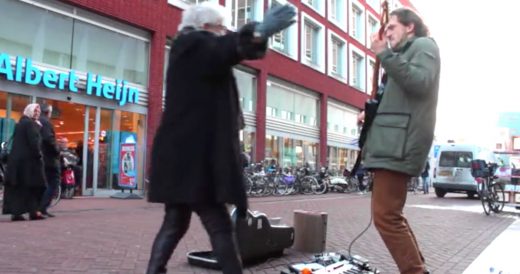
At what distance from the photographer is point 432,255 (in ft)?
20.0

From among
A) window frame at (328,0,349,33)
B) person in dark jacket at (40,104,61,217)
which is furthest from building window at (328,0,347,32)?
person in dark jacket at (40,104,61,217)

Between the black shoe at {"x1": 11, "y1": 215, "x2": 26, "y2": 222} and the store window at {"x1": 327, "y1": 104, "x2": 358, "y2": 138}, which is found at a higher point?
the store window at {"x1": 327, "y1": 104, "x2": 358, "y2": 138}

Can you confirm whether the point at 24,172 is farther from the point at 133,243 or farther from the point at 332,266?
the point at 332,266

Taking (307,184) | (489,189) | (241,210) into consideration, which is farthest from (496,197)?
(241,210)

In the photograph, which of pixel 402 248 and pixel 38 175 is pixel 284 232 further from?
pixel 38 175

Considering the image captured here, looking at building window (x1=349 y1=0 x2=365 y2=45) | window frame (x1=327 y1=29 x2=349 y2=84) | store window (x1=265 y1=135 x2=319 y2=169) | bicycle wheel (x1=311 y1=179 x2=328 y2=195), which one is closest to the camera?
bicycle wheel (x1=311 y1=179 x2=328 y2=195)

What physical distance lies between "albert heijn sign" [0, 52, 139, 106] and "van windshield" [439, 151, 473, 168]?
42.2 ft

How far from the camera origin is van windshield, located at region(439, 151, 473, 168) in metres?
21.6

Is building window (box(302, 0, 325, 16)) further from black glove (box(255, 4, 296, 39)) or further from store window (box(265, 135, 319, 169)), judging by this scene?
black glove (box(255, 4, 296, 39))

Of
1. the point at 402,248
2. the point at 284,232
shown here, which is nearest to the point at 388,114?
the point at 402,248

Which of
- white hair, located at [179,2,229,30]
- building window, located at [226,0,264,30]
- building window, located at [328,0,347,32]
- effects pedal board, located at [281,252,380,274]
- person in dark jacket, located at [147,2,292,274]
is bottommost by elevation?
effects pedal board, located at [281,252,380,274]

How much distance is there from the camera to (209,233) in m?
3.23

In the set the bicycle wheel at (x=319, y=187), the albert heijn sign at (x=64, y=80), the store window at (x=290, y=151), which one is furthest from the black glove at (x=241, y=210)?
the store window at (x=290, y=151)

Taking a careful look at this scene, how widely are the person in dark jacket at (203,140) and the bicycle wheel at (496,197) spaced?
11.0 meters
